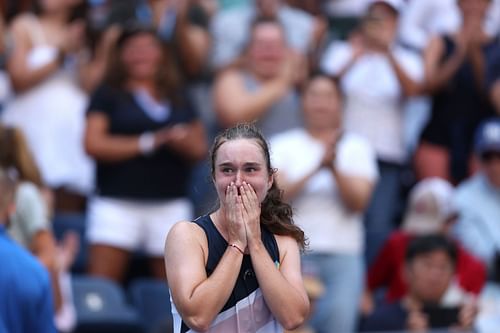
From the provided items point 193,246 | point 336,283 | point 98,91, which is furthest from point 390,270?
point 193,246

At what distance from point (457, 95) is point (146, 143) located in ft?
8.93

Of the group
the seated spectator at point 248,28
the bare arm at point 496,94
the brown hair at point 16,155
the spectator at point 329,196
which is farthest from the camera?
the bare arm at point 496,94

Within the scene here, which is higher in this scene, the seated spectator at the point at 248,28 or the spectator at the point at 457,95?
the seated spectator at the point at 248,28

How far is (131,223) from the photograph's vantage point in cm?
862

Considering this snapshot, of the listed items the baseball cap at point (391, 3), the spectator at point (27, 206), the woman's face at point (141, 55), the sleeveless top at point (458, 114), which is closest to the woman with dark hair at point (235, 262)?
the spectator at point (27, 206)

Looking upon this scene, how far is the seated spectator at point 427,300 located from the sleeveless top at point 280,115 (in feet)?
4.34

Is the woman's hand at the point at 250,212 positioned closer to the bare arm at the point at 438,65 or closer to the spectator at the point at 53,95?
the spectator at the point at 53,95

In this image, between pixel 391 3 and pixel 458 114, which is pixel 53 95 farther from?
pixel 458 114

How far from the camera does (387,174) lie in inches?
378

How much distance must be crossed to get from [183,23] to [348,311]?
2611 millimetres

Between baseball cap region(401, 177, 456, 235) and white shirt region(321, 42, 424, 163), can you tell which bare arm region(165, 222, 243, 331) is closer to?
baseball cap region(401, 177, 456, 235)

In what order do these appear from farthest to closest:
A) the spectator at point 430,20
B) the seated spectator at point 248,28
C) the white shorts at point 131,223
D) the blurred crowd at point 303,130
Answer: the spectator at point 430,20, the seated spectator at point 248,28, the white shorts at point 131,223, the blurred crowd at point 303,130

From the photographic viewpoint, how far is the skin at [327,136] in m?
8.30

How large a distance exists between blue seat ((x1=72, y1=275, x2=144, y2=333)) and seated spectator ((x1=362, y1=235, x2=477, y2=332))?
1484mm
